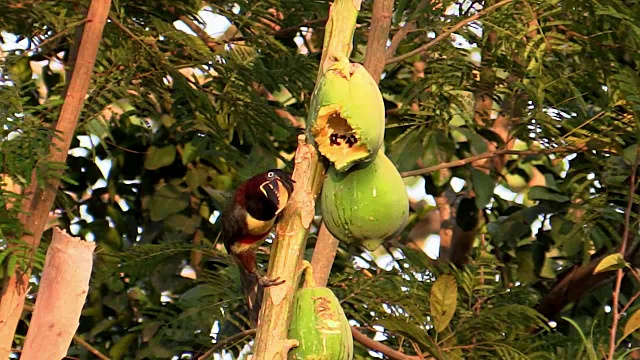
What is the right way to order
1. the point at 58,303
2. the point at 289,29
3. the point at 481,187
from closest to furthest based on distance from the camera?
the point at 58,303 < the point at 289,29 < the point at 481,187

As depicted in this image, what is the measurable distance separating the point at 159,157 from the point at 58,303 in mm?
1648

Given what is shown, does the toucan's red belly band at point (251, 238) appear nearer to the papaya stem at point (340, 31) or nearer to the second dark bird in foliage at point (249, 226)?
the second dark bird in foliage at point (249, 226)

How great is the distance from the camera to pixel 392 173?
2.71 ft

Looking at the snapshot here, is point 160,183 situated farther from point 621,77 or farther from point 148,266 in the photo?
point 621,77

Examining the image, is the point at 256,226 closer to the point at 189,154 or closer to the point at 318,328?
the point at 318,328

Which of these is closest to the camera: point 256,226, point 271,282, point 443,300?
point 271,282

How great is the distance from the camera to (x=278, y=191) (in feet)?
2.51

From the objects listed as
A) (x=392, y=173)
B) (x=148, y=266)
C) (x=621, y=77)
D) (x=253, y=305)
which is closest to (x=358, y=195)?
(x=392, y=173)

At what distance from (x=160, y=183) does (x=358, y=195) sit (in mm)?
1909

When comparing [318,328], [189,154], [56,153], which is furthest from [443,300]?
[189,154]

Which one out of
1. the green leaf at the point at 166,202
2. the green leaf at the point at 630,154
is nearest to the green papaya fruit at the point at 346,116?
the green leaf at the point at 630,154

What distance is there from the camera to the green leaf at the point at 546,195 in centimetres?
239

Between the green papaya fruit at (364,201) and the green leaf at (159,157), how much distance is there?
1720 millimetres

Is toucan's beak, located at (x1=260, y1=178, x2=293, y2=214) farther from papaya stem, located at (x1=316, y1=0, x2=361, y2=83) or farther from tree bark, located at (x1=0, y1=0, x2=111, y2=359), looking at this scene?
tree bark, located at (x1=0, y1=0, x2=111, y2=359)
